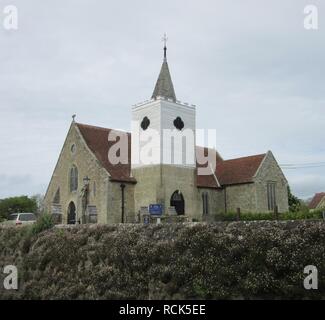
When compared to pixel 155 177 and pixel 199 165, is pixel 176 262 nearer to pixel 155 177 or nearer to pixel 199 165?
pixel 155 177

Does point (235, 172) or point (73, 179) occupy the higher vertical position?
point (235, 172)

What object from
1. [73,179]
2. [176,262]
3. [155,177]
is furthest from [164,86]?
[176,262]

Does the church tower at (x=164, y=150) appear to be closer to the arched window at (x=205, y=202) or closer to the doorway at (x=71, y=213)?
the arched window at (x=205, y=202)

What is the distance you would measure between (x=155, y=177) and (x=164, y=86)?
7353 millimetres

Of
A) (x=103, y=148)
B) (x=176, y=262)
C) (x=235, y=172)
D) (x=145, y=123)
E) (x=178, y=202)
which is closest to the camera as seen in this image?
(x=176, y=262)

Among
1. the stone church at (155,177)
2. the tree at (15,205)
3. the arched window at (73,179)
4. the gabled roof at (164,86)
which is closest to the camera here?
the stone church at (155,177)

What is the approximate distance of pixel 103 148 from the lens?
36.2 metres

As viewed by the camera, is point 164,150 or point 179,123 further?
point 179,123

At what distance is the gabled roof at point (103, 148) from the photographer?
34.4 m

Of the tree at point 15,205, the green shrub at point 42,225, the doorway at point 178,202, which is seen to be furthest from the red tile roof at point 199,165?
the tree at point 15,205

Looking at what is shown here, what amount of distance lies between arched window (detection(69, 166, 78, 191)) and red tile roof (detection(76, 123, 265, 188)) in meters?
2.76

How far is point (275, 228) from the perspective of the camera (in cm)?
1493

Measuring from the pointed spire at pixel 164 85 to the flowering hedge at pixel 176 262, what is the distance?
52.8ft
